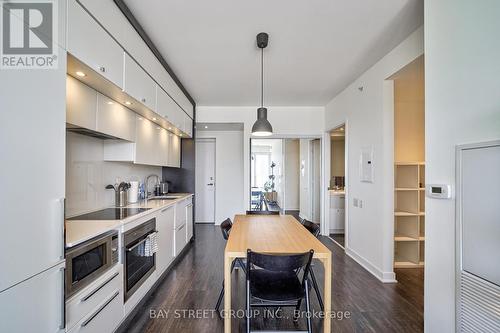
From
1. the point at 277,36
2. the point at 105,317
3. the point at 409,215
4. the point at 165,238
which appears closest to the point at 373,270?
the point at 409,215

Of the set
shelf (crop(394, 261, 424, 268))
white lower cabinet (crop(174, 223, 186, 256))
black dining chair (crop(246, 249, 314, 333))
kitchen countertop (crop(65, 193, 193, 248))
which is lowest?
shelf (crop(394, 261, 424, 268))

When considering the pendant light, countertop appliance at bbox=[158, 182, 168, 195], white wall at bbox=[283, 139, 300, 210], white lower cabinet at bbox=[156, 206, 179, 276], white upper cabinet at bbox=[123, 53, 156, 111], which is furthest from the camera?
white wall at bbox=[283, 139, 300, 210]

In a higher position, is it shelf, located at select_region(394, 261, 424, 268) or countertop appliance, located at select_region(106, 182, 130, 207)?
countertop appliance, located at select_region(106, 182, 130, 207)

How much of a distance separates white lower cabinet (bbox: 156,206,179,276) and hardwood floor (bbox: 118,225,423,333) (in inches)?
8.7

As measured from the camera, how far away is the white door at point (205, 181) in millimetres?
5988

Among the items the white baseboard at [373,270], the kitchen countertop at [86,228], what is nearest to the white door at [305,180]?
the white baseboard at [373,270]

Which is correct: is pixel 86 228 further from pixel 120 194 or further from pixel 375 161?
pixel 375 161

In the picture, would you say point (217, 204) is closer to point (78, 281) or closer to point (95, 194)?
point (95, 194)

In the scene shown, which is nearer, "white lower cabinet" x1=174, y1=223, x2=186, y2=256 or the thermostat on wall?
the thermostat on wall

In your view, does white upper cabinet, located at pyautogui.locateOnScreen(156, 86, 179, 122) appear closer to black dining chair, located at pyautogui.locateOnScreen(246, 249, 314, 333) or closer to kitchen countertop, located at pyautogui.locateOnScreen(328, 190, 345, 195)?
black dining chair, located at pyautogui.locateOnScreen(246, 249, 314, 333)

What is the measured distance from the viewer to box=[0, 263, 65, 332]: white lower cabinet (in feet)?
3.28

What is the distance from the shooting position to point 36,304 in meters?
1.12

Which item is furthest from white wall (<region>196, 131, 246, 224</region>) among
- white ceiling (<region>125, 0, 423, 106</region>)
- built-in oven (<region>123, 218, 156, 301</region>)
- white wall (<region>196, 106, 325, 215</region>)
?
built-in oven (<region>123, 218, 156, 301</region>)

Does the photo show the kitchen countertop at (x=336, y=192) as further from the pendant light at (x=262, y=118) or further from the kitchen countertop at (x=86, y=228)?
the kitchen countertop at (x=86, y=228)
